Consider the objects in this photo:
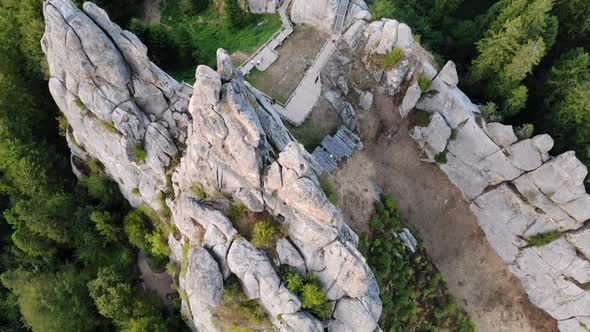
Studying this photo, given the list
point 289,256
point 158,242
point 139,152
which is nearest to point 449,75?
point 289,256

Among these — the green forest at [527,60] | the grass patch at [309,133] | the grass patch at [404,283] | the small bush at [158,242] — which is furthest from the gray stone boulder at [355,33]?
the small bush at [158,242]

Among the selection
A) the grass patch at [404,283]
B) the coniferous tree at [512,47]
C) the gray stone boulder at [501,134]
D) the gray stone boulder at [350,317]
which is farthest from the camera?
the gray stone boulder at [501,134]

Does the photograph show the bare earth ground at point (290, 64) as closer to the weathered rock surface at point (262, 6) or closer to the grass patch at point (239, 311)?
the weathered rock surface at point (262, 6)

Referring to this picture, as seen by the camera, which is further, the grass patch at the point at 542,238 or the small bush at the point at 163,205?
the grass patch at the point at 542,238

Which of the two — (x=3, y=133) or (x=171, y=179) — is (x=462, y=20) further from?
(x=3, y=133)

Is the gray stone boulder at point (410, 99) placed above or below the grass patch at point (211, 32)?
above

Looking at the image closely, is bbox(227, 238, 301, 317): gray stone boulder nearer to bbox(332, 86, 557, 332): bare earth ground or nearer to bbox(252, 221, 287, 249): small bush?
bbox(252, 221, 287, 249): small bush

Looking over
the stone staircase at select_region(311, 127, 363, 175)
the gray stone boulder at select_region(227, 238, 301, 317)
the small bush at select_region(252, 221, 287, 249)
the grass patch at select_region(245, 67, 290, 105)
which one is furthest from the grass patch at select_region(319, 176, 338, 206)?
the grass patch at select_region(245, 67, 290, 105)
